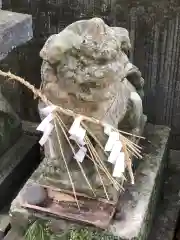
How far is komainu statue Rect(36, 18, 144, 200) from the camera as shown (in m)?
1.37

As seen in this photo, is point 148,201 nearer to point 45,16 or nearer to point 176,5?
point 176,5

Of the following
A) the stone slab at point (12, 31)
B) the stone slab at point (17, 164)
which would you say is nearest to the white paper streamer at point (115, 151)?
the stone slab at point (12, 31)

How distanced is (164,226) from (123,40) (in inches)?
27.9

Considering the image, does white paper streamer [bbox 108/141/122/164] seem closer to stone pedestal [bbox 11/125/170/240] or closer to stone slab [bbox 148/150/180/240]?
stone pedestal [bbox 11/125/170/240]

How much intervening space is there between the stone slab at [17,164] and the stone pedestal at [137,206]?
0.20 m

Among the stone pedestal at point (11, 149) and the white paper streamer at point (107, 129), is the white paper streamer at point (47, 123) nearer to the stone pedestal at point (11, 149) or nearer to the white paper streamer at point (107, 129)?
the white paper streamer at point (107, 129)

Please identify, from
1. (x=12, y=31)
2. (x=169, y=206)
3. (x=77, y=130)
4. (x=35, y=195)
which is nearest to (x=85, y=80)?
(x=77, y=130)

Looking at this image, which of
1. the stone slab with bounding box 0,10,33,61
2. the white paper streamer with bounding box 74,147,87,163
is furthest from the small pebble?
the stone slab with bounding box 0,10,33,61

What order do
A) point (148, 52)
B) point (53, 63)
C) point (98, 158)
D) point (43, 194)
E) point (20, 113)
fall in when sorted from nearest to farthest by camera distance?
point (53, 63) < point (98, 158) < point (43, 194) < point (148, 52) < point (20, 113)

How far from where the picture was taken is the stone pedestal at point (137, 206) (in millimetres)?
1562

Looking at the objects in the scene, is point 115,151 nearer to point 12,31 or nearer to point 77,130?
point 77,130

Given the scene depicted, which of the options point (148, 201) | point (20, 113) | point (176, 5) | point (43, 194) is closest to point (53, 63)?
point (43, 194)

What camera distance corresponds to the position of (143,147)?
1910mm

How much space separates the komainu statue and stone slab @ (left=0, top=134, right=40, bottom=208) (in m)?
0.31
